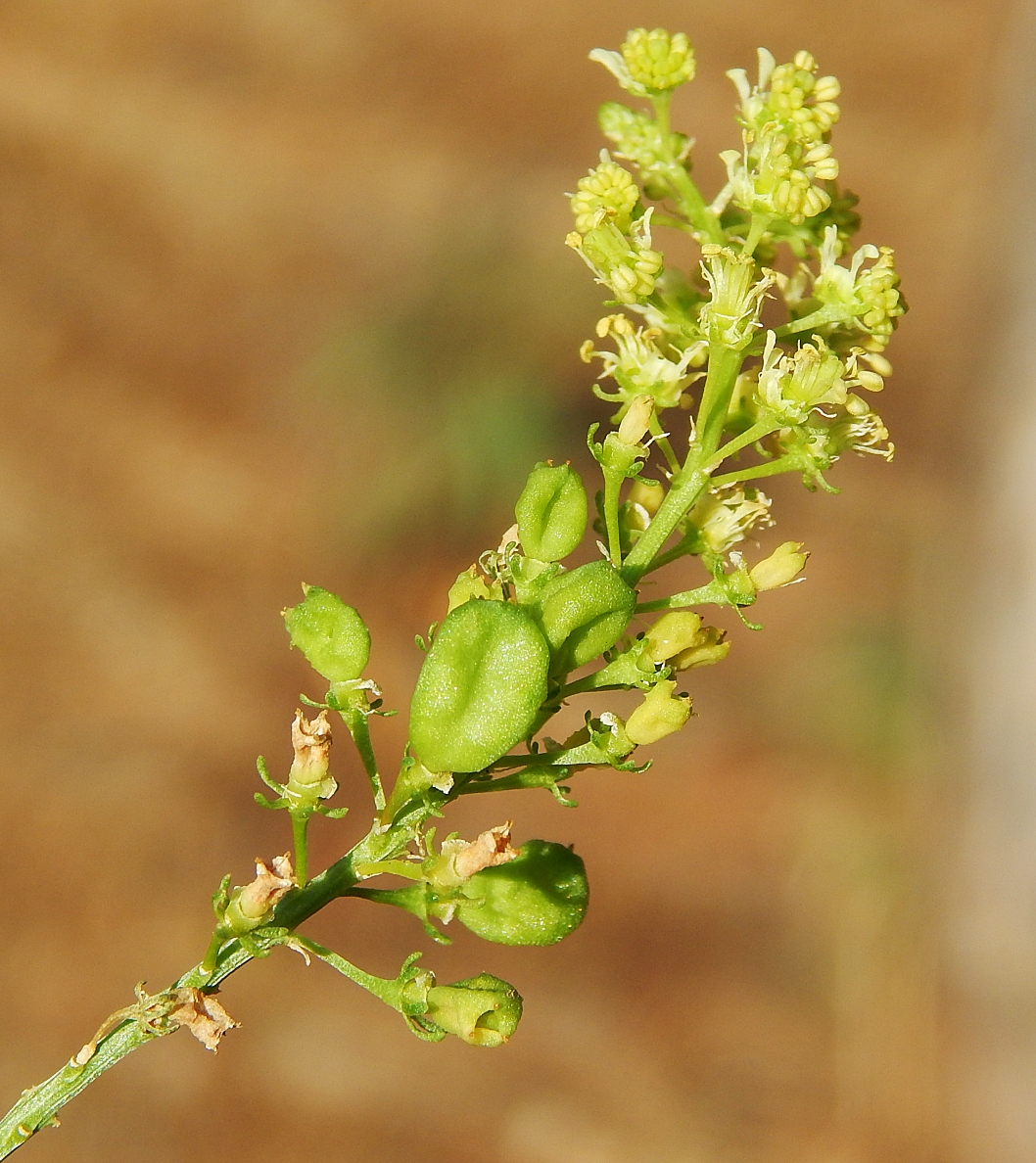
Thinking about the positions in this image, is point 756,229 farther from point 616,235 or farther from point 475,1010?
point 475,1010

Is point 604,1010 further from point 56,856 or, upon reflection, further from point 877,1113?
point 56,856

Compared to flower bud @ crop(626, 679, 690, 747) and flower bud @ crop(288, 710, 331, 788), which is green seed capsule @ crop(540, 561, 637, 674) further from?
flower bud @ crop(288, 710, 331, 788)

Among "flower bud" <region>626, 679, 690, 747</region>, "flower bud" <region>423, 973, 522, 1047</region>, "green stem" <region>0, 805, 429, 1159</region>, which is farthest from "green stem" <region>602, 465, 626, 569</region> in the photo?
"flower bud" <region>423, 973, 522, 1047</region>

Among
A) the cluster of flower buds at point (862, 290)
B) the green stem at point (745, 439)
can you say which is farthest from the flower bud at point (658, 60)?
the green stem at point (745, 439)

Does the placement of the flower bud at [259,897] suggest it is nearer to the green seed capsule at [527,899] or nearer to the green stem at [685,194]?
the green seed capsule at [527,899]

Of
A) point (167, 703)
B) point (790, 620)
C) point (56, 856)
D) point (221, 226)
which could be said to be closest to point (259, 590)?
point (167, 703)

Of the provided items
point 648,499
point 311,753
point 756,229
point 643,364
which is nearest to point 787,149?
point 756,229
